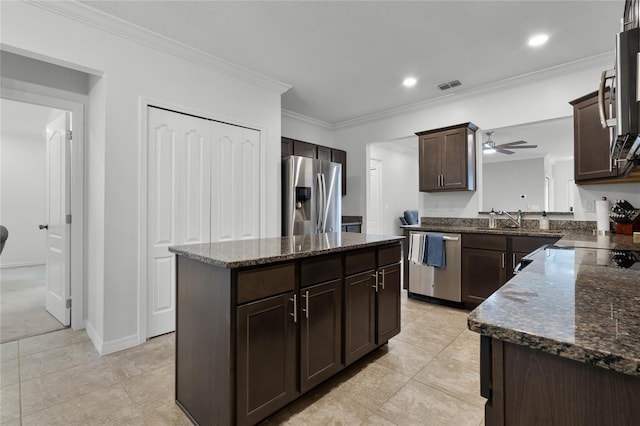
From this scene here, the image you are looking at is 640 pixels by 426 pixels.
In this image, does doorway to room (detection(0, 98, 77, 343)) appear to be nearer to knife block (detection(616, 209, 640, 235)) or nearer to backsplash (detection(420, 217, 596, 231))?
backsplash (detection(420, 217, 596, 231))

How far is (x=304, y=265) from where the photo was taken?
1763 mm

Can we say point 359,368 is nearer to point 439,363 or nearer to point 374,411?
point 374,411

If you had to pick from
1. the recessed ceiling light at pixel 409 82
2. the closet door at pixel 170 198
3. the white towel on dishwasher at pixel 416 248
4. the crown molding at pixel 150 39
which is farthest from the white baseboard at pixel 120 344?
the recessed ceiling light at pixel 409 82

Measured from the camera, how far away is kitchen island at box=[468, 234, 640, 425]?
55 centimetres

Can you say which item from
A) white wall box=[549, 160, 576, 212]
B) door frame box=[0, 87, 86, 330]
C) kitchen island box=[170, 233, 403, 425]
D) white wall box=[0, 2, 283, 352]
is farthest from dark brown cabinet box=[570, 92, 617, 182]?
white wall box=[549, 160, 576, 212]

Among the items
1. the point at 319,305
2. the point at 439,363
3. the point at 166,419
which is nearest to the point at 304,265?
the point at 319,305

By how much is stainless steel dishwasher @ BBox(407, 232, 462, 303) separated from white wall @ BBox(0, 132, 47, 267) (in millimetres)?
7131

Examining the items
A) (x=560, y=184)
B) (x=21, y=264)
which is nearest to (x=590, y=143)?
(x=560, y=184)

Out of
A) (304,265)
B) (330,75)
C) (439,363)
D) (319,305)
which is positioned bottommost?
(439,363)

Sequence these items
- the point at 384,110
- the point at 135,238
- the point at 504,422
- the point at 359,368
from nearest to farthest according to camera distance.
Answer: the point at 504,422
the point at 359,368
the point at 135,238
the point at 384,110

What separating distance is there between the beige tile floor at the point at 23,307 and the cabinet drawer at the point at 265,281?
2.75 meters

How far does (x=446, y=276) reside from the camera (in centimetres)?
365

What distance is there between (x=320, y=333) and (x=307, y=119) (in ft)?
13.3

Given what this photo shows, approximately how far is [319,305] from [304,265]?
0.95 ft
